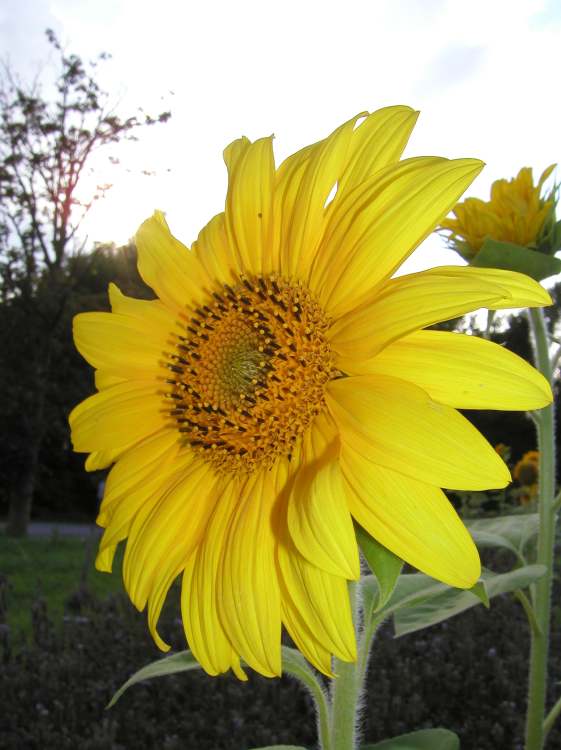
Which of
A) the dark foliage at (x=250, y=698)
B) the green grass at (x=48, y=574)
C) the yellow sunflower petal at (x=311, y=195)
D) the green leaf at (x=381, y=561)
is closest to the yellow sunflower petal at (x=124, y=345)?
the yellow sunflower petal at (x=311, y=195)

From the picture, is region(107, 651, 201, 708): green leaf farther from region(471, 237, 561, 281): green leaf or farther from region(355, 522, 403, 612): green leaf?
region(471, 237, 561, 281): green leaf

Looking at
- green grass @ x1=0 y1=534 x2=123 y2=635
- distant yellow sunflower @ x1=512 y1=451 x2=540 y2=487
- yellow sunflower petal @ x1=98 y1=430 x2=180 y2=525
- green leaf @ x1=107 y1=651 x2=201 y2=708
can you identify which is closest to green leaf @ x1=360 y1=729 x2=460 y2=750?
green leaf @ x1=107 y1=651 x2=201 y2=708

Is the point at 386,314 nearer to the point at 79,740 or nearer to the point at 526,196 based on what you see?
the point at 526,196

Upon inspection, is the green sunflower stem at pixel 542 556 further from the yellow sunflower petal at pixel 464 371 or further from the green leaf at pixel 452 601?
the yellow sunflower petal at pixel 464 371

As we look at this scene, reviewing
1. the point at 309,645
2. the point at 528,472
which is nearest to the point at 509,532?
the point at 309,645

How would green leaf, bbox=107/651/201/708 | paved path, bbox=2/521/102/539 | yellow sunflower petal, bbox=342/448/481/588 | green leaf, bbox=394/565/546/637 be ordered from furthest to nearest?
1. paved path, bbox=2/521/102/539
2. green leaf, bbox=394/565/546/637
3. green leaf, bbox=107/651/201/708
4. yellow sunflower petal, bbox=342/448/481/588

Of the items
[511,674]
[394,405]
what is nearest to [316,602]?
[394,405]

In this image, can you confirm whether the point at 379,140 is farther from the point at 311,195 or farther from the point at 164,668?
the point at 164,668
